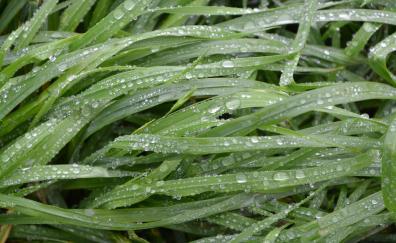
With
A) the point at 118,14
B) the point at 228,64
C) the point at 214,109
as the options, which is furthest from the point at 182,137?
the point at 118,14

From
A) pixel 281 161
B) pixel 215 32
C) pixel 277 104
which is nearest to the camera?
pixel 277 104

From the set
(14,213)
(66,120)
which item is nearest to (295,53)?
(66,120)

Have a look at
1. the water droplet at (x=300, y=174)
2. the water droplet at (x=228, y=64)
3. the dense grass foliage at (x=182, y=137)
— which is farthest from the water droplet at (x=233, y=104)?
the water droplet at (x=300, y=174)

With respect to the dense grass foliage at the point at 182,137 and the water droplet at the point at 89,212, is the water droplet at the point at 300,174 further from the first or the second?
the water droplet at the point at 89,212

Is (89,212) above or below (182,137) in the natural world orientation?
below

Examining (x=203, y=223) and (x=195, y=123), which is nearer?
(x=195, y=123)

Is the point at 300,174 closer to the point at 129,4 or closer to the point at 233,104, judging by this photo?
the point at 233,104

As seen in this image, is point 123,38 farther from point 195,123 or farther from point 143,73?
point 195,123

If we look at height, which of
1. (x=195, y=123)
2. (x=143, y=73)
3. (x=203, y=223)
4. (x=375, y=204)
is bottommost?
(x=203, y=223)
